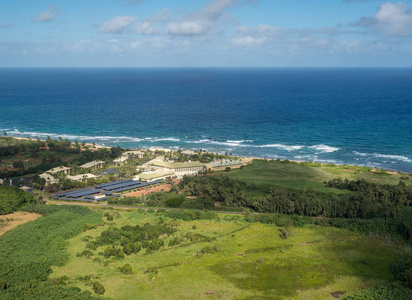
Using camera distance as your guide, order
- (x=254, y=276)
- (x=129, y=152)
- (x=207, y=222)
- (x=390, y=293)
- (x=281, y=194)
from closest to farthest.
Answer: (x=390, y=293) < (x=254, y=276) < (x=207, y=222) < (x=281, y=194) < (x=129, y=152)

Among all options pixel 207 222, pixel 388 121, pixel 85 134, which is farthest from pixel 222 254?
pixel 388 121

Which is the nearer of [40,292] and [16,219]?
[40,292]

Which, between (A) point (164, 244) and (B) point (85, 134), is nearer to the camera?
(A) point (164, 244)

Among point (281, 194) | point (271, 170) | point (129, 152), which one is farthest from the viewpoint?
point (129, 152)

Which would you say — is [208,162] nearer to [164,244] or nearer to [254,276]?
[164,244]

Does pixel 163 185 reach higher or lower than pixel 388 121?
lower

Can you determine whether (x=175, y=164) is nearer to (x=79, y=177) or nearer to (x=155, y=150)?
(x=155, y=150)

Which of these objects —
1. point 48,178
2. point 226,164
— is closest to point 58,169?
point 48,178

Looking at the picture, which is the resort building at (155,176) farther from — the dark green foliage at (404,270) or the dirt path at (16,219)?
the dark green foliage at (404,270)
